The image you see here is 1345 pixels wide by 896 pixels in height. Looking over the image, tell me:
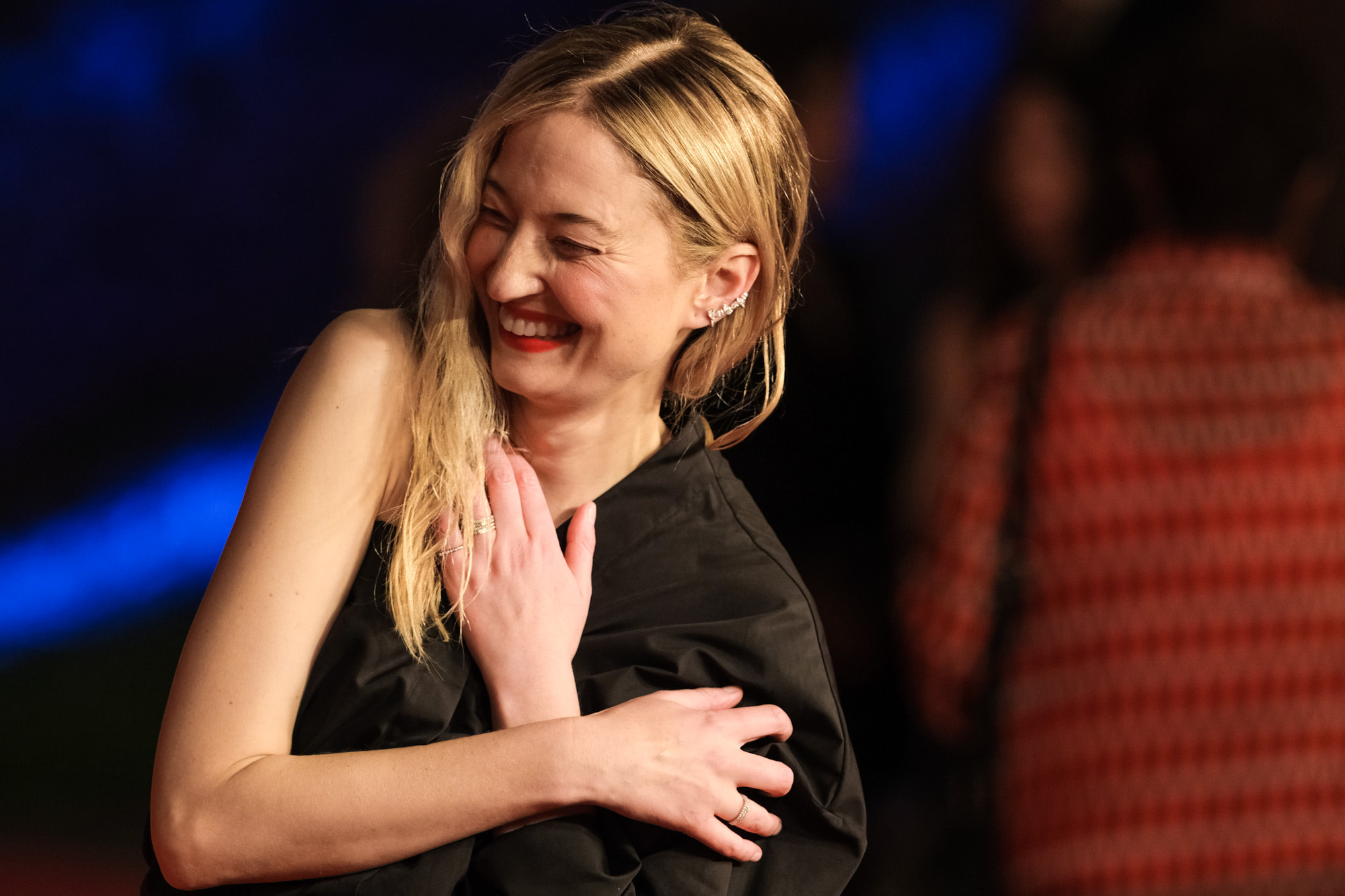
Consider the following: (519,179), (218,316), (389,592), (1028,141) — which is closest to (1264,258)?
(1028,141)

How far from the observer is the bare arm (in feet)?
3.62

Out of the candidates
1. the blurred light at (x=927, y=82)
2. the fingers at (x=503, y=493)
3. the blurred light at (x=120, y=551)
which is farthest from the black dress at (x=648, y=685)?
the blurred light at (x=927, y=82)

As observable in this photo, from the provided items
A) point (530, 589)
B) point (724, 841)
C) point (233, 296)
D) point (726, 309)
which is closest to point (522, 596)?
point (530, 589)

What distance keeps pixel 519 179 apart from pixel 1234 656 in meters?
1.10

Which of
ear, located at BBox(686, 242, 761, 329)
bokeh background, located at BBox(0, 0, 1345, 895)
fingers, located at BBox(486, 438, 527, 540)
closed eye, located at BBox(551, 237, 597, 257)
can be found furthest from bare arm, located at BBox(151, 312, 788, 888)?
bokeh background, located at BBox(0, 0, 1345, 895)

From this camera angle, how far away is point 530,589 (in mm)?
1237

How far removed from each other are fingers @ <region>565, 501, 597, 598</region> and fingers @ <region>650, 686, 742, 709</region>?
156 millimetres

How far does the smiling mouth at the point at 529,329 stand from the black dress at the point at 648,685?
21 cm

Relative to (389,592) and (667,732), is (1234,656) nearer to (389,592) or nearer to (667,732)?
(667,732)

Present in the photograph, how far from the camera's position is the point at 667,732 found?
1169mm

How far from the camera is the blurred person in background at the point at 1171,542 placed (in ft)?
4.67

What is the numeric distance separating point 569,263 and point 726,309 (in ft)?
0.83

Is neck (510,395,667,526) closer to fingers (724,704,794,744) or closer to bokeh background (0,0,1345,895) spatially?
fingers (724,704,794,744)

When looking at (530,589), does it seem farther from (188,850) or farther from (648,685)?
(188,850)
